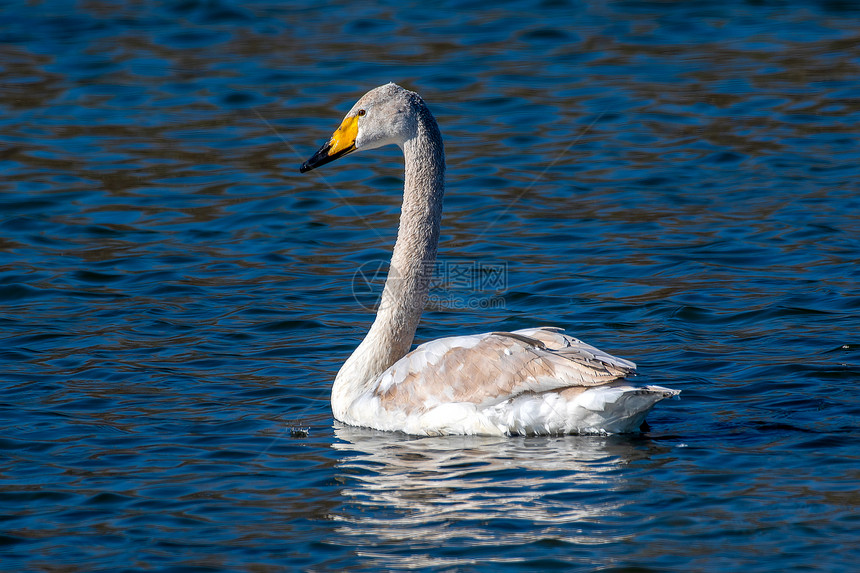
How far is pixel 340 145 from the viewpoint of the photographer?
28.0 feet

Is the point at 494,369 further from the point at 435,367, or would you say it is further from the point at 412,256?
the point at 412,256

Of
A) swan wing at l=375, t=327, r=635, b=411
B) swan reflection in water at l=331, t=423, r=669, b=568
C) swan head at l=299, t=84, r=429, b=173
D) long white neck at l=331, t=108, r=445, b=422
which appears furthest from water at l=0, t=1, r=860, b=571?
swan head at l=299, t=84, r=429, b=173

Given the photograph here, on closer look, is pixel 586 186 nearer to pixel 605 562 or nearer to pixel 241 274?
pixel 241 274

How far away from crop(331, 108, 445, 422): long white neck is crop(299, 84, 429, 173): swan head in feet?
0.24

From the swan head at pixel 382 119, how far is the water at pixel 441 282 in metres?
1.91

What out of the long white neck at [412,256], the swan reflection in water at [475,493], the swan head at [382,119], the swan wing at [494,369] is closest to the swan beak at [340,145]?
the swan head at [382,119]

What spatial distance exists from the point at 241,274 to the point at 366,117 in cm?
369

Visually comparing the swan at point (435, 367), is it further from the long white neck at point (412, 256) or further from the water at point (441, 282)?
the water at point (441, 282)

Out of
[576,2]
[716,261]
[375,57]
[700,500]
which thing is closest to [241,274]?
[716,261]

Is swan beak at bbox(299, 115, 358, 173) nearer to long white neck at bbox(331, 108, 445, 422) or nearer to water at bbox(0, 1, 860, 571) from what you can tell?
long white neck at bbox(331, 108, 445, 422)

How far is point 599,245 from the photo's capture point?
1196cm

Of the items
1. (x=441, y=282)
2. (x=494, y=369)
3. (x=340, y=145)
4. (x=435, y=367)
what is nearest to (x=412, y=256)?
→ (x=340, y=145)

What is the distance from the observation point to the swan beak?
8469 millimetres

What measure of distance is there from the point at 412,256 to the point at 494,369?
1.40m
